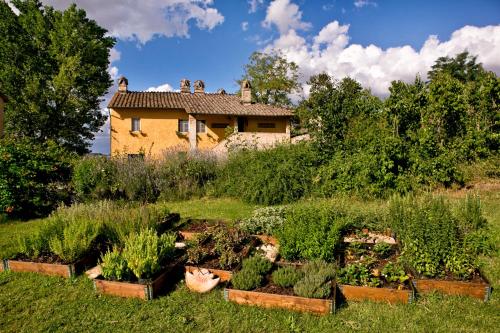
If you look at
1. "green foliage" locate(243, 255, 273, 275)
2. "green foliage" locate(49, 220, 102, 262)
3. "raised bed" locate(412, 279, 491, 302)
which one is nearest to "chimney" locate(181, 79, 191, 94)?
"green foliage" locate(49, 220, 102, 262)

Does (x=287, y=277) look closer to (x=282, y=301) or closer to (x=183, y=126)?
(x=282, y=301)

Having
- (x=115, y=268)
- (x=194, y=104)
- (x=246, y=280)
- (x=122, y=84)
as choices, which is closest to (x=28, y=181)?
(x=115, y=268)

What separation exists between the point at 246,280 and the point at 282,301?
487 mm

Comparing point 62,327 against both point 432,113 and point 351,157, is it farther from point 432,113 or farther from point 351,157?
point 432,113

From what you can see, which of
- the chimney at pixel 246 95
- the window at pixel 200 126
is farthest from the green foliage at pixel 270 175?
the chimney at pixel 246 95

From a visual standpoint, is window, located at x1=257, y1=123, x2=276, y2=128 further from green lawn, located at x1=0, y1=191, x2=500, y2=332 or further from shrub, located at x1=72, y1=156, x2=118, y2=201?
green lawn, located at x1=0, y1=191, x2=500, y2=332

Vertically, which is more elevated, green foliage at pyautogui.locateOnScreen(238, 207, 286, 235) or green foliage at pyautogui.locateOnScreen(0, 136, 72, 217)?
green foliage at pyautogui.locateOnScreen(0, 136, 72, 217)

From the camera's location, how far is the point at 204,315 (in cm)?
358

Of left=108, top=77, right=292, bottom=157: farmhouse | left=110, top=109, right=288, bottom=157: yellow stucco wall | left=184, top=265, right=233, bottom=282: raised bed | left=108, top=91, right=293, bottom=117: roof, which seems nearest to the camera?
left=184, top=265, right=233, bottom=282: raised bed

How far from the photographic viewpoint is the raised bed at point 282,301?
353 cm

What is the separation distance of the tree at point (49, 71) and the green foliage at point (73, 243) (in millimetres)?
20943

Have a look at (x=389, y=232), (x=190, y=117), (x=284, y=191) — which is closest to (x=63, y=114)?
(x=190, y=117)

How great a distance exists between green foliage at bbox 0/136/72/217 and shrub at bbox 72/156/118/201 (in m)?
0.39

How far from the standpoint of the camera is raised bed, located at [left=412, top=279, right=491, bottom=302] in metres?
3.72
